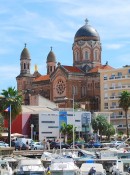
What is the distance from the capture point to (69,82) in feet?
439

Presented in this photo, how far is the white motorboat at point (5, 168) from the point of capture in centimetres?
4314

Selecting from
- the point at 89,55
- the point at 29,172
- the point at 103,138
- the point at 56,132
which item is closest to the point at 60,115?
the point at 56,132

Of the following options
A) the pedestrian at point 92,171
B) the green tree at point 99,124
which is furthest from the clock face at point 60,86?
the pedestrian at point 92,171

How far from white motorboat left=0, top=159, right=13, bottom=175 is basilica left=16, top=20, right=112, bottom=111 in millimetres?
79011

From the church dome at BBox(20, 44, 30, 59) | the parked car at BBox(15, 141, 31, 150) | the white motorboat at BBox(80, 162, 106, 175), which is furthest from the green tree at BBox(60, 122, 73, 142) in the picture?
the church dome at BBox(20, 44, 30, 59)

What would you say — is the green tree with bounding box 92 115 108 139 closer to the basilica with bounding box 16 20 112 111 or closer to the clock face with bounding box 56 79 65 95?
the basilica with bounding box 16 20 112 111

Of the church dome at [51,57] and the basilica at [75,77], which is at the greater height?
the church dome at [51,57]

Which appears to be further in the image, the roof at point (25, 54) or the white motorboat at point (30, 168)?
the roof at point (25, 54)

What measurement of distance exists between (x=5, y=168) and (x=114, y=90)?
7744cm

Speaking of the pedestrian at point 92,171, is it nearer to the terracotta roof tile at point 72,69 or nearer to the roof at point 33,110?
the roof at point 33,110

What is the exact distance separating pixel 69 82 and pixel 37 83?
1593 cm

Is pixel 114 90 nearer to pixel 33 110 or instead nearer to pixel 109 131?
pixel 109 131

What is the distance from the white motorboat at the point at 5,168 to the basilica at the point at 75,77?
7901 centimetres

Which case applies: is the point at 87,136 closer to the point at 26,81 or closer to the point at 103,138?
the point at 103,138
